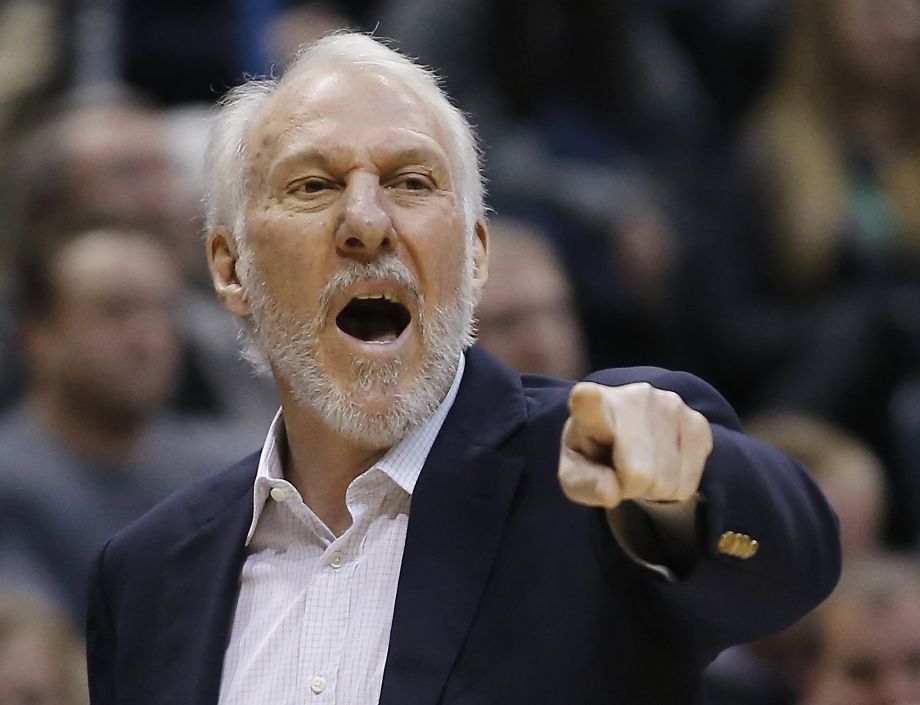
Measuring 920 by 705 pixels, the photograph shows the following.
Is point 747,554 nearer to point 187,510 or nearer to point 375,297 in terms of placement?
point 375,297

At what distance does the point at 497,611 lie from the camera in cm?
216

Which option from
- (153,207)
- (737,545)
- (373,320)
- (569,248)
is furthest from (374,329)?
(569,248)

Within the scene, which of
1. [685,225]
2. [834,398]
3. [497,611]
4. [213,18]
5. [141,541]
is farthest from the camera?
[213,18]

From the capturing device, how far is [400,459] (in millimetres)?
2355

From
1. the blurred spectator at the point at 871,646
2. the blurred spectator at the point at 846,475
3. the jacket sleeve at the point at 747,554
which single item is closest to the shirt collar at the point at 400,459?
the jacket sleeve at the point at 747,554

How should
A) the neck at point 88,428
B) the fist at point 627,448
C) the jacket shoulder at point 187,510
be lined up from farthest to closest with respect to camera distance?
the neck at point 88,428 → the jacket shoulder at point 187,510 → the fist at point 627,448

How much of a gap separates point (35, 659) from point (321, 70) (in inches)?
76.1

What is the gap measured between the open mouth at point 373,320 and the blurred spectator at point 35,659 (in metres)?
1.70

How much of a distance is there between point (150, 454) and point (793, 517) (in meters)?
2.75

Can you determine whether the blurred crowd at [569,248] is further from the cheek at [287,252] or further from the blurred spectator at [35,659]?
the cheek at [287,252]

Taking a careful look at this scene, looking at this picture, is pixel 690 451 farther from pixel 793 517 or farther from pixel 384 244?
pixel 384 244

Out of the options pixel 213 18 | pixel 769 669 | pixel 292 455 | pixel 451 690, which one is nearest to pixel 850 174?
pixel 769 669

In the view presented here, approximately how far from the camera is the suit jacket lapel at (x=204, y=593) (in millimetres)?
2318

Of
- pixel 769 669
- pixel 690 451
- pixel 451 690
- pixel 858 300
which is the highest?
pixel 690 451
